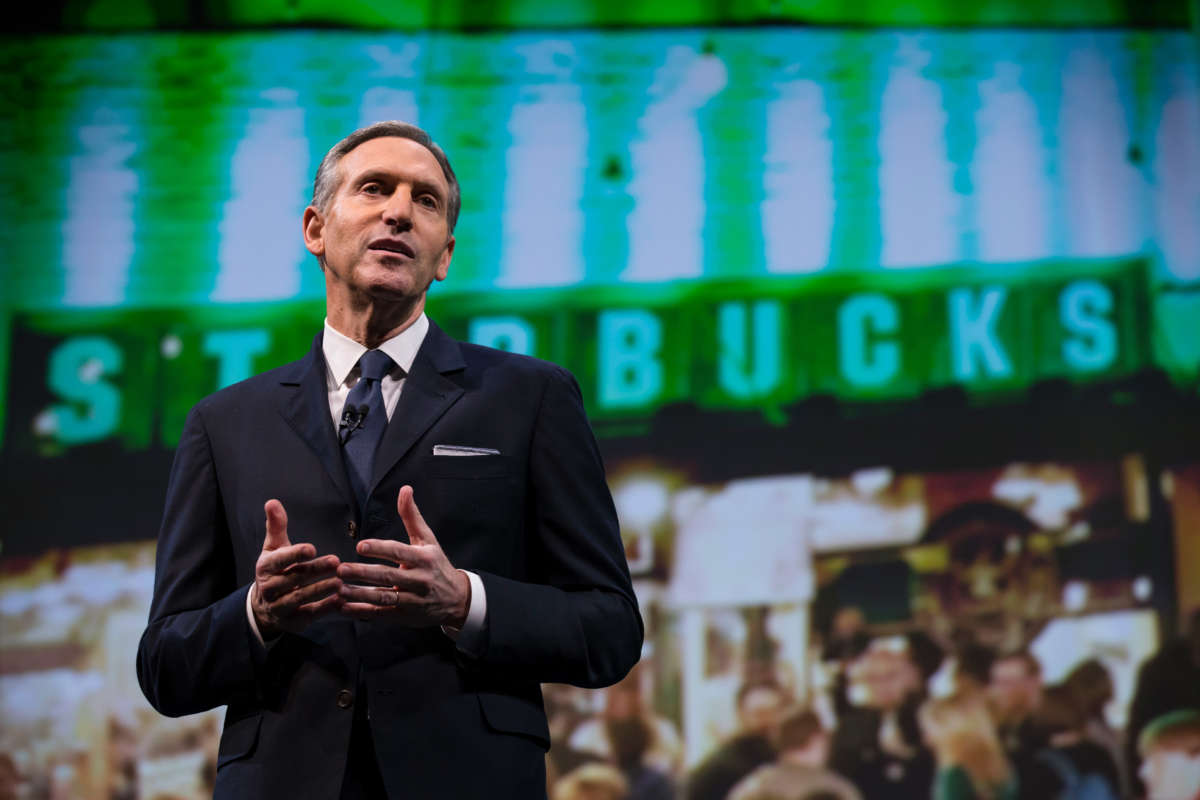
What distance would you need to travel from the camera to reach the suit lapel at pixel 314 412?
1.51m

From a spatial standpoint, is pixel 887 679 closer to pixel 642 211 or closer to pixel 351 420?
pixel 642 211

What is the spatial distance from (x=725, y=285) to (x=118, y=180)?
6.23ft

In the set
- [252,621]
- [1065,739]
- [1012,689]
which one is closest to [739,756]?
[1012,689]

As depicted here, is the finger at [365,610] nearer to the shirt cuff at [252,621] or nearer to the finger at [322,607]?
the finger at [322,607]

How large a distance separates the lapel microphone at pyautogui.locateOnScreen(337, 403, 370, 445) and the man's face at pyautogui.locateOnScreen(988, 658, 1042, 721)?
2631mm

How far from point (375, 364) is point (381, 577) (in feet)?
1.32

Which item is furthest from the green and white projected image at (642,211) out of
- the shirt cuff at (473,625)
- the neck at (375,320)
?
the shirt cuff at (473,625)

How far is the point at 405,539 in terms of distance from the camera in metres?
1.49

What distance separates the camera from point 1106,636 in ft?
12.1

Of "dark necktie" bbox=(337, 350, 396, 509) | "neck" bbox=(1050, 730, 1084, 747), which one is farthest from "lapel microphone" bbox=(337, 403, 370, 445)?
"neck" bbox=(1050, 730, 1084, 747)

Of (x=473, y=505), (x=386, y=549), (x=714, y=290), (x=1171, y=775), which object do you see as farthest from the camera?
(x=714, y=290)

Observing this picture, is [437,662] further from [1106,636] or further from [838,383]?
[1106,636]

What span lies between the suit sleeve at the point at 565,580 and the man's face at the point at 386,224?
247mm

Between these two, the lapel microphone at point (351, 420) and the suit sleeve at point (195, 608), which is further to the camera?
the lapel microphone at point (351, 420)
